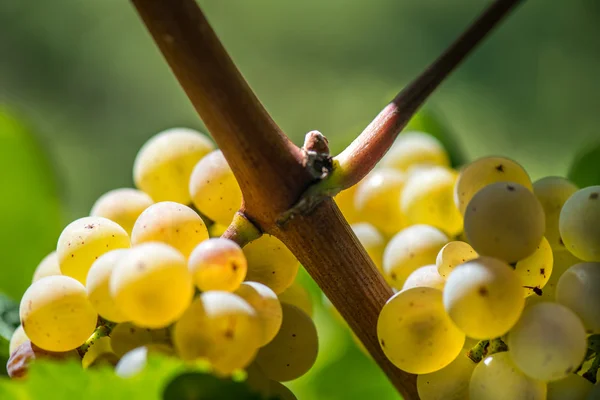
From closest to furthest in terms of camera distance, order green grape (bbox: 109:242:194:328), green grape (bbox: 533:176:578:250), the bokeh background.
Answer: green grape (bbox: 109:242:194:328) < green grape (bbox: 533:176:578:250) < the bokeh background

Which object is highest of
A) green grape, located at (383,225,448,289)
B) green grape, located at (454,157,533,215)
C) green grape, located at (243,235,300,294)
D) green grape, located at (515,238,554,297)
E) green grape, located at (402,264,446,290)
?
green grape, located at (243,235,300,294)

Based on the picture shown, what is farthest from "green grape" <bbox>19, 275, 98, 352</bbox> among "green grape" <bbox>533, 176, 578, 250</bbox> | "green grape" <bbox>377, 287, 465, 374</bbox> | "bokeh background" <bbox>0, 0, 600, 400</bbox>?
"bokeh background" <bbox>0, 0, 600, 400</bbox>

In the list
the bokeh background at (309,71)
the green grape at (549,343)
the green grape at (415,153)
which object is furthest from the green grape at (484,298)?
the bokeh background at (309,71)

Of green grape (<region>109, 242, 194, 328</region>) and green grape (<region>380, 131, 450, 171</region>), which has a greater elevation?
green grape (<region>109, 242, 194, 328</region>)

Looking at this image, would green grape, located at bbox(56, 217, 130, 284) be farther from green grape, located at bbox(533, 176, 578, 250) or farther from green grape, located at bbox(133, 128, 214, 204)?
green grape, located at bbox(533, 176, 578, 250)

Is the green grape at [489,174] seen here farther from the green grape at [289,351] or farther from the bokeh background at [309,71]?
the bokeh background at [309,71]

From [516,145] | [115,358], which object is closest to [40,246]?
[115,358]

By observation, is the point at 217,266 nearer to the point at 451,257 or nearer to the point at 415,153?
the point at 451,257
